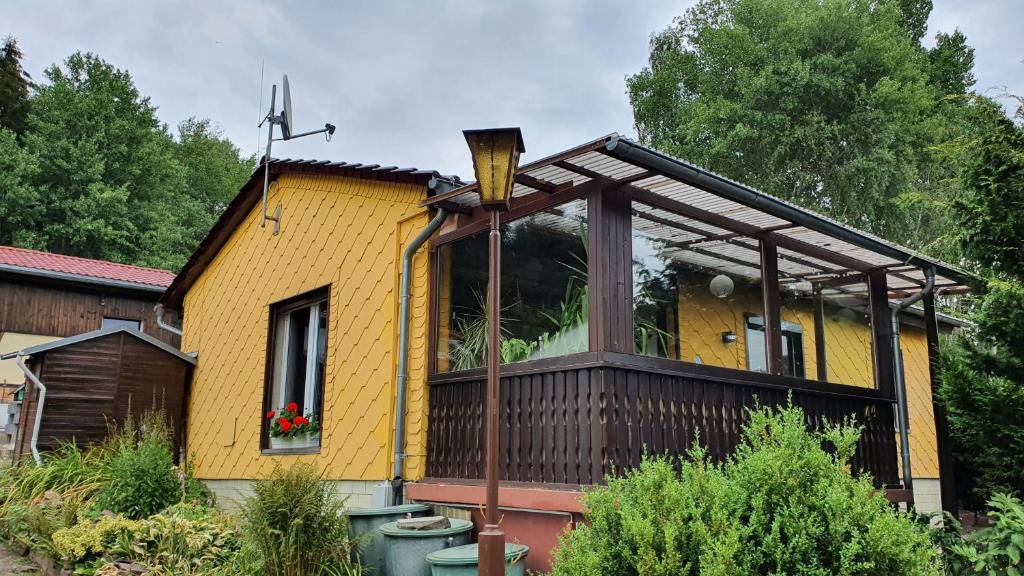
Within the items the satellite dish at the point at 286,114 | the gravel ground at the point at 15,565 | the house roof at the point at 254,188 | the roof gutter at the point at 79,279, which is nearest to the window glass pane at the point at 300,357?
the house roof at the point at 254,188

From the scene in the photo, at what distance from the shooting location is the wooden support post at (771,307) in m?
6.35

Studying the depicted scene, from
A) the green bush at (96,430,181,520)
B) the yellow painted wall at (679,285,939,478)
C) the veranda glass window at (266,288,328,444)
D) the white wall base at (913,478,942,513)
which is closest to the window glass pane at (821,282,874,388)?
the yellow painted wall at (679,285,939,478)

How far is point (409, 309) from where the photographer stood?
6.71m

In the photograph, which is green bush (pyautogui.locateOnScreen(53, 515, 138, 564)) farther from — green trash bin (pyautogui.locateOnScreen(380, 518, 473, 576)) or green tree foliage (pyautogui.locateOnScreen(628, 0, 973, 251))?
green tree foliage (pyautogui.locateOnScreen(628, 0, 973, 251))

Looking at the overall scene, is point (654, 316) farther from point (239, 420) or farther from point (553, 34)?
point (553, 34)

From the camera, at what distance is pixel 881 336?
7551 mm

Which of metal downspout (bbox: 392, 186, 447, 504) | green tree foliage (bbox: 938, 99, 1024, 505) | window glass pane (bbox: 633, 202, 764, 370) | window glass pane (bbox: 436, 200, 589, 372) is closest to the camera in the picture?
window glass pane (bbox: 436, 200, 589, 372)

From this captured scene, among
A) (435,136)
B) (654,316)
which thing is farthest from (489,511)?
(435,136)

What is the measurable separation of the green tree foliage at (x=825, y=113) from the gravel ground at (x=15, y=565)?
610 inches

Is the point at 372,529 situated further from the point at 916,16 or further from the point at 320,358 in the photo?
the point at 916,16

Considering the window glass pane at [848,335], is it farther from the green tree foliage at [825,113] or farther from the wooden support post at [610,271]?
the green tree foliage at [825,113]

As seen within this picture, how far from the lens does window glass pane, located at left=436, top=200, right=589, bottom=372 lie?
550 cm

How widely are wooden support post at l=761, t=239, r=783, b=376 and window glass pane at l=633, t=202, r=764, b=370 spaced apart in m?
0.05

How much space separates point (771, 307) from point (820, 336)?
2.75 feet
